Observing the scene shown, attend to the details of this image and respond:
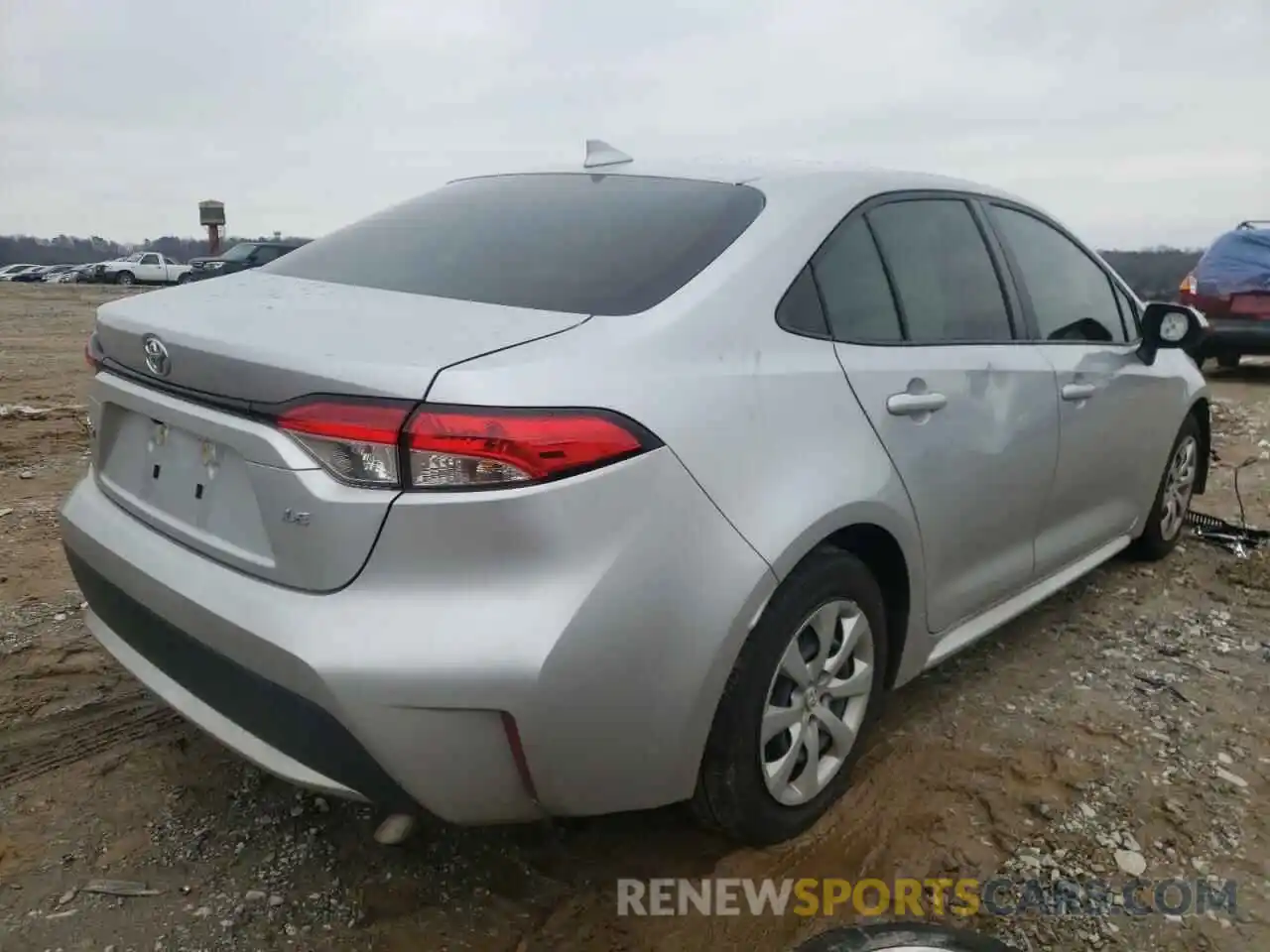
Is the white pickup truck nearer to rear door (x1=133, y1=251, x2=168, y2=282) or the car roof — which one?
rear door (x1=133, y1=251, x2=168, y2=282)

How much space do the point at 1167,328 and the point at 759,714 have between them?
259cm

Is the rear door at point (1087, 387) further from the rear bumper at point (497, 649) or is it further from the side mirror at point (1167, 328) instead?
the rear bumper at point (497, 649)

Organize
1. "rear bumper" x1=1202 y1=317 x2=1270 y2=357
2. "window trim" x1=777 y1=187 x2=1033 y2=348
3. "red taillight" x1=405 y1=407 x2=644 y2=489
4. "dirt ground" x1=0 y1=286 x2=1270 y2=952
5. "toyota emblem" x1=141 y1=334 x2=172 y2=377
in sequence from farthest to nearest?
1. "rear bumper" x1=1202 y1=317 x2=1270 y2=357
2. "window trim" x1=777 y1=187 x2=1033 y2=348
3. "dirt ground" x1=0 y1=286 x2=1270 y2=952
4. "toyota emblem" x1=141 y1=334 x2=172 y2=377
5. "red taillight" x1=405 y1=407 x2=644 y2=489

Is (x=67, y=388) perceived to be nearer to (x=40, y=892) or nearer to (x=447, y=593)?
(x=40, y=892)

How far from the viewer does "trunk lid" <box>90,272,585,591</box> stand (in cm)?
178

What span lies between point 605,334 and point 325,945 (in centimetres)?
139

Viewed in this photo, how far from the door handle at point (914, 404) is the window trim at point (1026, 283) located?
28.5 inches

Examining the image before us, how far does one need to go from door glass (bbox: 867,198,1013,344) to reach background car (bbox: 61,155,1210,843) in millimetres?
14

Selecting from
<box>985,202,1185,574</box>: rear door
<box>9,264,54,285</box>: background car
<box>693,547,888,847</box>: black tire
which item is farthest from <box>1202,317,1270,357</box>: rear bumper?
<box>9,264,54,285</box>: background car

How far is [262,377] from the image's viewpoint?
1.85 meters

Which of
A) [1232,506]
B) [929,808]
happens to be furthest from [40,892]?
[1232,506]

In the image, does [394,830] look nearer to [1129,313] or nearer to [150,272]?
[1129,313]

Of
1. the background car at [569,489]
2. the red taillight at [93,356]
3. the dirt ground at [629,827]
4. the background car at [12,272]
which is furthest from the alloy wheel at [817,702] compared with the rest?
the background car at [12,272]

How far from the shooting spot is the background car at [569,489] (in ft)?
5.75
